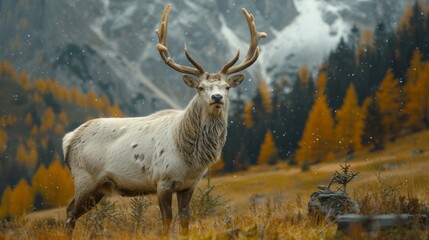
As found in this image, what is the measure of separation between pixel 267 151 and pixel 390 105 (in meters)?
19.7

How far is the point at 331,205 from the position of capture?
21.7 ft

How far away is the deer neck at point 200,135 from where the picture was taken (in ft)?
27.5

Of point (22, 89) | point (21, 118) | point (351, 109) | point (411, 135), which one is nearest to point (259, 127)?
point (351, 109)

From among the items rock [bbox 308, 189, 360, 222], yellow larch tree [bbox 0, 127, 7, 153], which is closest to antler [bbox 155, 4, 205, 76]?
rock [bbox 308, 189, 360, 222]

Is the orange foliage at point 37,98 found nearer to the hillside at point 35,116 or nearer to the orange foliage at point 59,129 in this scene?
the hillside at point 35,116

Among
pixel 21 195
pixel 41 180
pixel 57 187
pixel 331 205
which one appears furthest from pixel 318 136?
pixel 331 205

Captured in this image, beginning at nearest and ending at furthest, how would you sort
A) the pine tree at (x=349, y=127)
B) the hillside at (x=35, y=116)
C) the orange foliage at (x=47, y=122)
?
the pine tree at (x=349, y=127), the hillside at (x=35, y=116), the orange foliage at (x=47, y=122)

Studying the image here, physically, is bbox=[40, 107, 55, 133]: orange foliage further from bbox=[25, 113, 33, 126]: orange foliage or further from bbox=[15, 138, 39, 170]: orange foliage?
bbox=[15, 138, 39, 170]: orange foliage

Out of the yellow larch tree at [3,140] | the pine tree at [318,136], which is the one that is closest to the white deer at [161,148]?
the pine tree at [318,136]

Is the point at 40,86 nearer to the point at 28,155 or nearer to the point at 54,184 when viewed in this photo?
the point at 28,155

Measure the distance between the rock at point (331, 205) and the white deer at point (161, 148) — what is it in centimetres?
168

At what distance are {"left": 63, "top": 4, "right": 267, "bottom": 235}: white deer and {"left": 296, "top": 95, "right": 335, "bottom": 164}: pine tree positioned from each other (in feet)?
209

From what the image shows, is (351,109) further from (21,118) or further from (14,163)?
(21,118)

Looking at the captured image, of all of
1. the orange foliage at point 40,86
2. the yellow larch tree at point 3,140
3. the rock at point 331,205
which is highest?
the orange foliage at point 40,86
